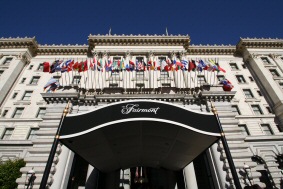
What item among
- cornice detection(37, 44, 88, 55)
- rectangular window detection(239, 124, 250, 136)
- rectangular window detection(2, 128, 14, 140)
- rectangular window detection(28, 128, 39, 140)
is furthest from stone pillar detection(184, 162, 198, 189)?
cornice detection(37, 44, 88, 55)

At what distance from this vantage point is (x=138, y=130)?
1098cm

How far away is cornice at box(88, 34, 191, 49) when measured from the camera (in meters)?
34.5

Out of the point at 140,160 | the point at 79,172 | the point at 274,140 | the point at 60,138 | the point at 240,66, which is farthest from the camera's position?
the point at 240,66

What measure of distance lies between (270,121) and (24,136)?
36905 mm

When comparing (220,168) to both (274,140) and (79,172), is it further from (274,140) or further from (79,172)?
(274,140)

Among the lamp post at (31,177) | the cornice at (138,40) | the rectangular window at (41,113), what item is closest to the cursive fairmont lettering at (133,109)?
the lamp post at (31,177)

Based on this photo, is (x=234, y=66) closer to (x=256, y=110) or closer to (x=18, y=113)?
(x=256, y=110)

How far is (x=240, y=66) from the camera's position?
115ft

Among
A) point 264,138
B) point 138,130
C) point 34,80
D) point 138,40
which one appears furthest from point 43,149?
point 264,138

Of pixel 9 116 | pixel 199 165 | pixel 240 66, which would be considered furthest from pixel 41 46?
pixel 240 66

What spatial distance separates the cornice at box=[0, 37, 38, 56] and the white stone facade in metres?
0.17

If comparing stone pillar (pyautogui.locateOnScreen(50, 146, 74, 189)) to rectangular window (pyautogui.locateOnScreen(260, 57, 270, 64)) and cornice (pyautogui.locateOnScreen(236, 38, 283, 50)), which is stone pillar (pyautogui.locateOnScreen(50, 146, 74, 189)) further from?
rectangular window (pyautogui.locateOnScreen(260, 57, 270, 64))

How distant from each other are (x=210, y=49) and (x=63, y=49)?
3062 cm

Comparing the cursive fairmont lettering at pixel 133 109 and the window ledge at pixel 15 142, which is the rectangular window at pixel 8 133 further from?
the cursive fairmont lettering at pixel 133 109
